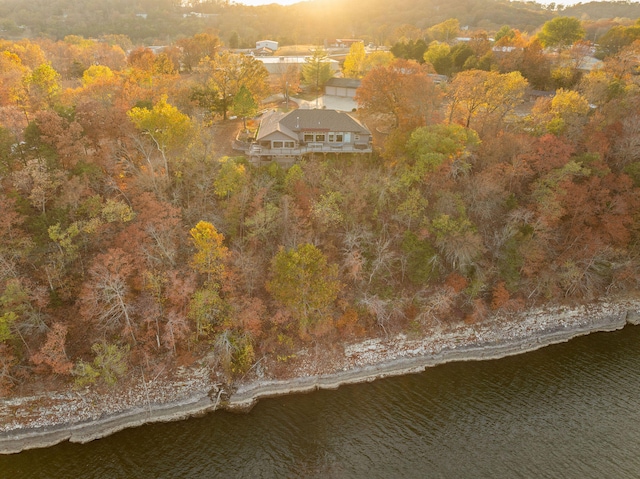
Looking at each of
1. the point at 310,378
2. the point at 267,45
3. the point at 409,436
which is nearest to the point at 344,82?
the point at 267,45

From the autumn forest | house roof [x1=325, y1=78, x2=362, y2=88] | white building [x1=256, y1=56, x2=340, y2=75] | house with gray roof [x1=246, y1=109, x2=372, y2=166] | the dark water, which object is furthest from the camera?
white building [x1=256, y1=56, x2=340, y2=75]

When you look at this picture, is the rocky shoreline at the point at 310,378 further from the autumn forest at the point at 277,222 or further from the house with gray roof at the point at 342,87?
the house with gray roof at the point at 342,87

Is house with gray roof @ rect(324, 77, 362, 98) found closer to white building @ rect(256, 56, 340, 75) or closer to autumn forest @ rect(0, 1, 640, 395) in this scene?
white building @ rect(256, 56, 340, 75)

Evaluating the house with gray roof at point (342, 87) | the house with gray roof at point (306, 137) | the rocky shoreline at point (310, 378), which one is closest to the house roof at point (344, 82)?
the house with gray roof at point (342, 87)

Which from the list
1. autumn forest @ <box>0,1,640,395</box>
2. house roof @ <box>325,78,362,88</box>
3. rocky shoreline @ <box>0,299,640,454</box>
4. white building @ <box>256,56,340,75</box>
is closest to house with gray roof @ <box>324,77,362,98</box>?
house roof @ <box>325,78,362,88</box>

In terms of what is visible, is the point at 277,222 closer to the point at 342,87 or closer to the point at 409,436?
the point at 409,436

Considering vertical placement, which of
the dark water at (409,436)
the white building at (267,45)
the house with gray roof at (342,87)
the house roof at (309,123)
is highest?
the white building at (267,45)
